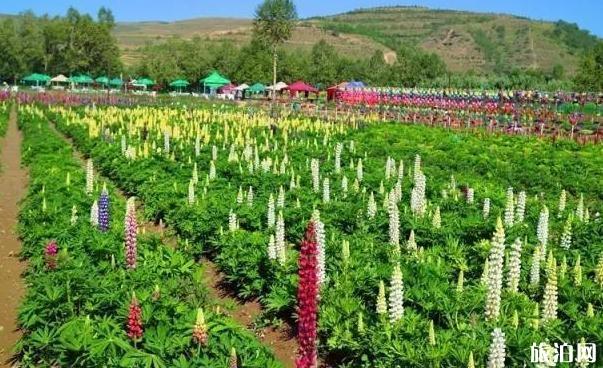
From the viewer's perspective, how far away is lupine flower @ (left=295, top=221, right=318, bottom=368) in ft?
13.5

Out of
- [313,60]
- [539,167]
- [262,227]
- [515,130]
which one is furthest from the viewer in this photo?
[313,60]

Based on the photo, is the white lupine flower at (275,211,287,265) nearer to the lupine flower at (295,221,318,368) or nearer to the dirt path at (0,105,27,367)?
the dirt path at (0,105,27,367)

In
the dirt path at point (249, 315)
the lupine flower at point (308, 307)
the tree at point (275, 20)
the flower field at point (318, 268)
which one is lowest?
the dirt path at point (249, 315)

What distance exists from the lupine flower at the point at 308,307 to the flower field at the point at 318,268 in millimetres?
14

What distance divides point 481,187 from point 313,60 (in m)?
90.0

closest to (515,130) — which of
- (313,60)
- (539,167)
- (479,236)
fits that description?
(539,167)

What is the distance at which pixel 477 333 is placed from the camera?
6.31 m

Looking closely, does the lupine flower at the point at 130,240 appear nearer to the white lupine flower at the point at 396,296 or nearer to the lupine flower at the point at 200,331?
the lupine flower at the point at 200,331

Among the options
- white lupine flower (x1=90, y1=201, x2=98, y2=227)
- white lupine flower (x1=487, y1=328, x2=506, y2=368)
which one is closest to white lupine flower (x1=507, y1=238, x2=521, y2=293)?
white lupine flower (x1=487, y1=328, x2=506, y2=368)

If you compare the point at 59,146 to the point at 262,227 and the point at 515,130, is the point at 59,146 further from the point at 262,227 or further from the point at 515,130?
the point at 515,130

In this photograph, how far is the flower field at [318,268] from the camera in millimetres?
6070

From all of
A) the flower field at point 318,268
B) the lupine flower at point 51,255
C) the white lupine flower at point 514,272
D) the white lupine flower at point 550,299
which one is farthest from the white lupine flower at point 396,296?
the lupine flower at point 51,255

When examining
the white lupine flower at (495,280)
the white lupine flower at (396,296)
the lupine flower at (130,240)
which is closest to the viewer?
the white lupine flower at (396,296)

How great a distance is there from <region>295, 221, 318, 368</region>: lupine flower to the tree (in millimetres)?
55089
